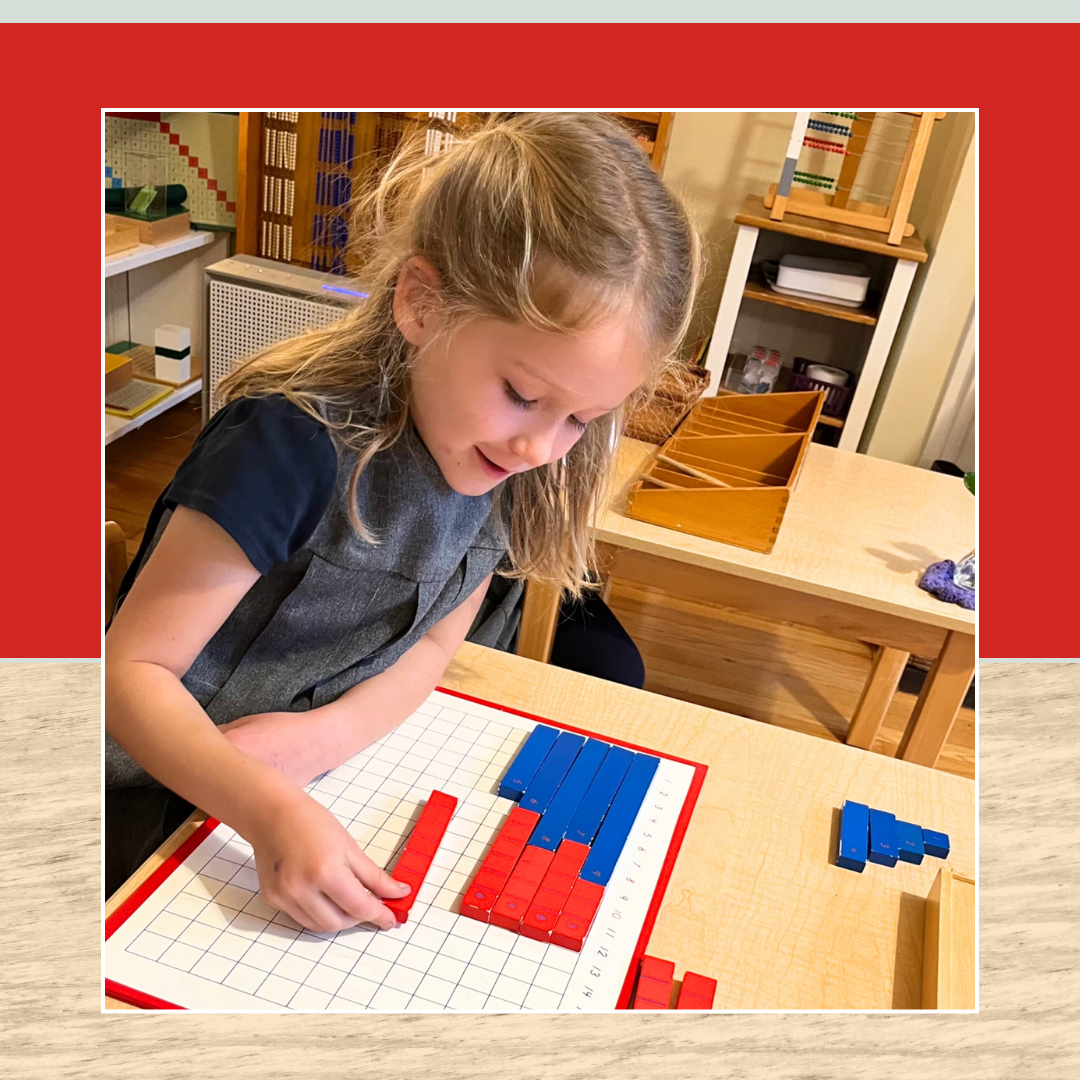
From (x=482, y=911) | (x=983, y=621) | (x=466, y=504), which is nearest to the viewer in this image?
(x=482, y=911)

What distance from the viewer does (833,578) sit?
1327 millimetres

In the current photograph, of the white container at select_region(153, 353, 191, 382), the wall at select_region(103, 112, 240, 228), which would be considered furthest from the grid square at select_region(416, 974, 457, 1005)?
the wall at select_region(103, 112, 240, 228)

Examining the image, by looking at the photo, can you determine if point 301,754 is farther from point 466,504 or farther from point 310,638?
point 466,504

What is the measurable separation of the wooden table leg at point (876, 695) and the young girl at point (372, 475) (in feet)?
3.64

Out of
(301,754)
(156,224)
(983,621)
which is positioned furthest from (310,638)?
(156,224)

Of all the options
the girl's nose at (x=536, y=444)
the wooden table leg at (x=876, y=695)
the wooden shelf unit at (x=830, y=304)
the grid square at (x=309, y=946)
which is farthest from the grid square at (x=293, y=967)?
the wooden shelf unit at (x=830, y=304)

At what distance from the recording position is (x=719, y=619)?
92.7 inches

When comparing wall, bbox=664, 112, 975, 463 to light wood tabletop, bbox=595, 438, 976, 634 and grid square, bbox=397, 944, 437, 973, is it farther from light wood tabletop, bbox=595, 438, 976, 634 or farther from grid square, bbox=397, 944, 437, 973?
grid square, bbox=397, 944, 437, 973

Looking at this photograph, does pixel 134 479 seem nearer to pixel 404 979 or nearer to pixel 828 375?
pixel 404 979

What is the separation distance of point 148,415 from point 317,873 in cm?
117

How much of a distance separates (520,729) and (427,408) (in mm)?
276

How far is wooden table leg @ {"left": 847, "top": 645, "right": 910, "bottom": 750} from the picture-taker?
1.81m

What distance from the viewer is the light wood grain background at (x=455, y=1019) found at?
23.1 inches

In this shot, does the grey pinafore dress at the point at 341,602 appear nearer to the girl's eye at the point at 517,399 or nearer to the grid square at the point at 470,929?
the girl's eye at the point at 517,399
